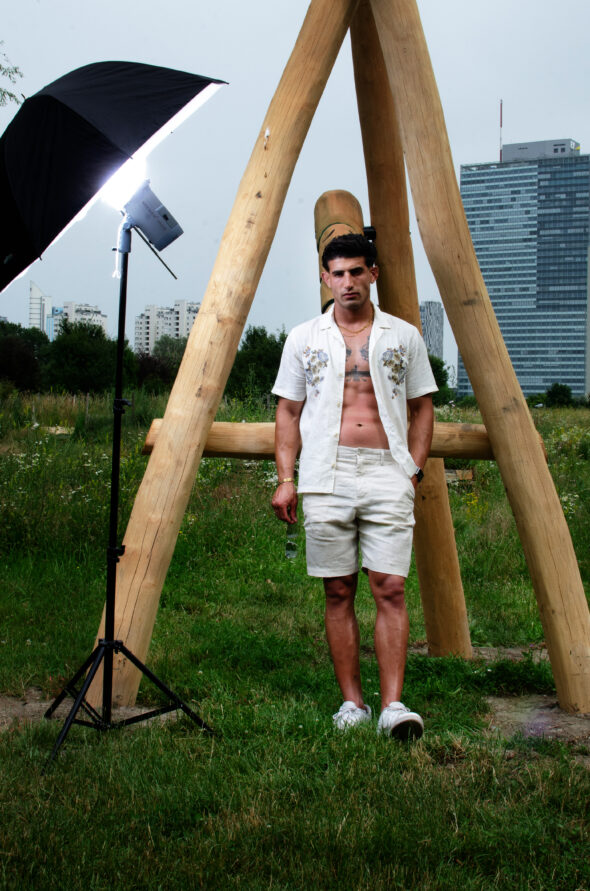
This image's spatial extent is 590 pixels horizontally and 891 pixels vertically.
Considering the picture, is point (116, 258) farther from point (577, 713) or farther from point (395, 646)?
point (577, 713)

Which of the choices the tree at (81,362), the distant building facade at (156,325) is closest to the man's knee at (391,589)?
the tree at (81,362)

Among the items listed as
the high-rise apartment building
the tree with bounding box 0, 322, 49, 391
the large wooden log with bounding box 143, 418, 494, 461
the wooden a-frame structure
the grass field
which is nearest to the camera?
the grass field

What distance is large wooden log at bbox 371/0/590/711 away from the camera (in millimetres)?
4023

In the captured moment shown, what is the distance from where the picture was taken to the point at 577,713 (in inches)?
156

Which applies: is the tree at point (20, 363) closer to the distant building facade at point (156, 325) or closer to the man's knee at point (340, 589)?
the distant building facade at point (156, 325)

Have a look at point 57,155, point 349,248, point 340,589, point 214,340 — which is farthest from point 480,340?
point 57,155

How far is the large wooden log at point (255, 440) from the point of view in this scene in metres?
3.99

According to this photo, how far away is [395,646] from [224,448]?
1237 millimetres

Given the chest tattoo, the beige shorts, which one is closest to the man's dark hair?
the chest tattoo

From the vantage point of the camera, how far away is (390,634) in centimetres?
344

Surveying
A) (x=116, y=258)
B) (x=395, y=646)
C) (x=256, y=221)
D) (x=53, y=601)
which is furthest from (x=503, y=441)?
(x=53, y=601)

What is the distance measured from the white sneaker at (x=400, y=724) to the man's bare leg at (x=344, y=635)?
0.27 metres

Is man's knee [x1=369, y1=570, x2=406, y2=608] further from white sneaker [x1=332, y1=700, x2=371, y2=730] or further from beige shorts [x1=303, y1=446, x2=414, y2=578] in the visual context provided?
white sneaker [x1=332, y1=700, x2=371, y2=730]

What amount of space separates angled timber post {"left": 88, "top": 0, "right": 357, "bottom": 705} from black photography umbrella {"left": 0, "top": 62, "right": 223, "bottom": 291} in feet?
2.40
